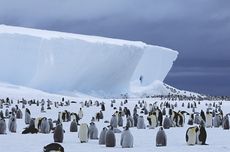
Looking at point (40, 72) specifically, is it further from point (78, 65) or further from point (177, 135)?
point (177, 135)

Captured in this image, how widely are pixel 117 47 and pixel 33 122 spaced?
32717 millimetres

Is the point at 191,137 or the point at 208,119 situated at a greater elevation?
the point at 208,119

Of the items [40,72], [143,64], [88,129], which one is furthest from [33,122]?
[143,64]

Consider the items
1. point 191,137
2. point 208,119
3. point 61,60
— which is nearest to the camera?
A: point 191,137

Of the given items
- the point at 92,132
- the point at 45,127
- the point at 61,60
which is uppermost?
the point at 61,60

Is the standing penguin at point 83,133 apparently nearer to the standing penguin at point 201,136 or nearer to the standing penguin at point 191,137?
the standing penguin at point 191,137

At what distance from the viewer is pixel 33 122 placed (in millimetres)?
15180

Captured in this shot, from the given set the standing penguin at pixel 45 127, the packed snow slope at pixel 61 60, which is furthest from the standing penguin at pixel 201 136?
the packed snow slope at pixel 61 60

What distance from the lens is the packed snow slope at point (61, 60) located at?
45062 millimetres

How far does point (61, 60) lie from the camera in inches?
1797

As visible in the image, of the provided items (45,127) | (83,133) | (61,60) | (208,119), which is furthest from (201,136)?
(61,60)

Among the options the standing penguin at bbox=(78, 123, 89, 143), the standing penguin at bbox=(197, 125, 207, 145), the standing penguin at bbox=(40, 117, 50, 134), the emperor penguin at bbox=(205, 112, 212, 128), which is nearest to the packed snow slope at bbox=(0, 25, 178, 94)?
the emperor penguin at bbox=(205, 112, 212, 128)

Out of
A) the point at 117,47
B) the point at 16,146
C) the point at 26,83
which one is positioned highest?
the point at 117,47

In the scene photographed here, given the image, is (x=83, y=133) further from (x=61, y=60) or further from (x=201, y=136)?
(x=61, y=60)
